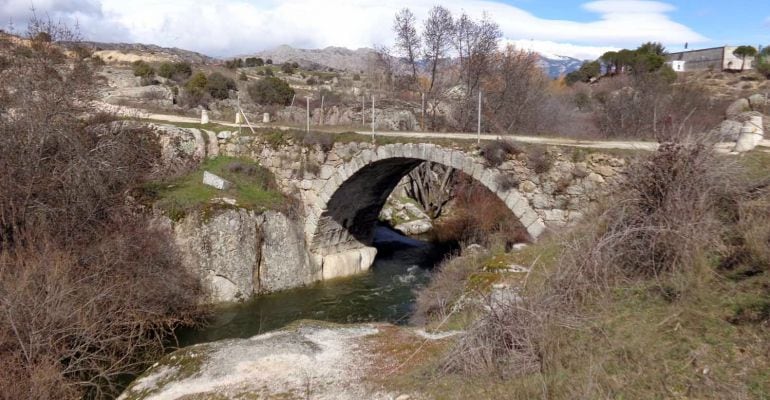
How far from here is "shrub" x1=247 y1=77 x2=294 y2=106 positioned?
33094mm

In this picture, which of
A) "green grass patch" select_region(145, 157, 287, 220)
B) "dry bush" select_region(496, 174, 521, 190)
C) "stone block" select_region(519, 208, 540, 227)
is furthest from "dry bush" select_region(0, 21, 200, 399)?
"stone block" select_region(519, 208, 540, 227)

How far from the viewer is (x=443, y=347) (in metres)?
5.96

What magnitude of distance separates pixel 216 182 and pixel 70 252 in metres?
4.28

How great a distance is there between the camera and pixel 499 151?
37.6 feet

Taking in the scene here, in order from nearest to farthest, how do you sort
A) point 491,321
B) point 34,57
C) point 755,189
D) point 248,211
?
point 491,321
point 755,189
point 34,57
point 248,211

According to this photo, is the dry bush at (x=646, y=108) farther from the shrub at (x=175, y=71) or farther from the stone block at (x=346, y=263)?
the shrub at (x=175, y=71)

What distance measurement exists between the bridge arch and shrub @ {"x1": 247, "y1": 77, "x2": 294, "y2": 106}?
17.9 m

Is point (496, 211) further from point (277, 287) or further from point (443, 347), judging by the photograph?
point (443, 347)

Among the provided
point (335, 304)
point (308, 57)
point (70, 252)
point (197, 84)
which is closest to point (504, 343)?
point (335, 304)

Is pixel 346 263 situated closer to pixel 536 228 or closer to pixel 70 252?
pixel 536 228

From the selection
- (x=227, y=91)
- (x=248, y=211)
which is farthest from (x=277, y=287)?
(x=227, y=91)

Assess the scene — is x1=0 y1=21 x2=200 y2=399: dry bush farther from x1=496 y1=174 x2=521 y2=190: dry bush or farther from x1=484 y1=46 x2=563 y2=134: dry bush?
x1=484 y1=46 x2=563 y2=134: dry bush

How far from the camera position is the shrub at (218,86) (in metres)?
32.5

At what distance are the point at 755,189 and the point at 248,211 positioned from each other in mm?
10346
